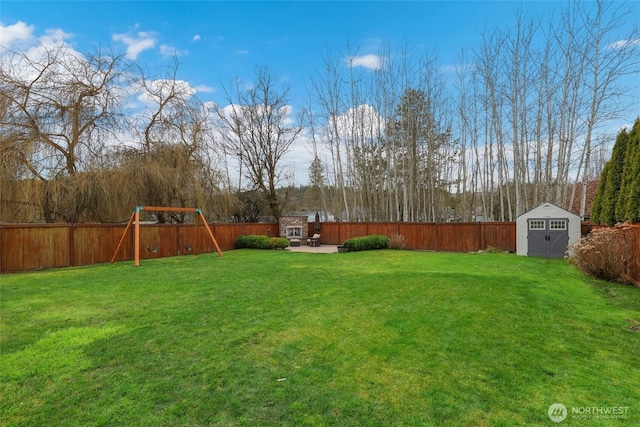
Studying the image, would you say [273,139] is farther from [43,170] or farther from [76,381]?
[76,381]

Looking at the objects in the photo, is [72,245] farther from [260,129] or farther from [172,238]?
[260,129]

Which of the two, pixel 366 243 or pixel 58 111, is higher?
pixel 58 111

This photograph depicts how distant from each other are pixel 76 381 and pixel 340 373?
203 centimetres

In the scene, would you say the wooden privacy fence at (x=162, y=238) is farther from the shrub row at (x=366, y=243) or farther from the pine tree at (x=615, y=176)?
the pine tree at (x=615, y=176)

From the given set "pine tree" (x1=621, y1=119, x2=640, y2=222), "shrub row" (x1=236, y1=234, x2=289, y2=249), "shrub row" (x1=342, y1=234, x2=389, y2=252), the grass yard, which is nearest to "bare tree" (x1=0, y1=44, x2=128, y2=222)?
the grass yard

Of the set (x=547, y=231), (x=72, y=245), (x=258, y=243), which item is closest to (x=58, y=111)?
(x=72, y=245)

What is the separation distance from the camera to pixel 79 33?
10.4 meters

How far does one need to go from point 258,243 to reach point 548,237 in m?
11.2

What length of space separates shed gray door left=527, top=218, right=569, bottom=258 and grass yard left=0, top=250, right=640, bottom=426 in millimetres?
6124

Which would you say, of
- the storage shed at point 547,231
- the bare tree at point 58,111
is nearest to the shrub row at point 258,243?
the bare tree at point 58,111

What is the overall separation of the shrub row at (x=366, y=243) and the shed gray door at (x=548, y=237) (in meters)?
5.36

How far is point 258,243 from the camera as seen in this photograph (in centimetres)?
1490

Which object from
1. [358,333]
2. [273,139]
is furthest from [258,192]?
[358,333]

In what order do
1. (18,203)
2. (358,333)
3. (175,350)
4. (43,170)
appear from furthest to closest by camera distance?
(43,170), (18,203), (358,333), (175,350)
